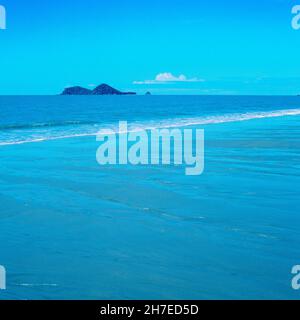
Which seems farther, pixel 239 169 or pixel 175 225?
pixel 239 169

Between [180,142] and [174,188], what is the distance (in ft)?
29.7

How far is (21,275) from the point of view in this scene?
17.8 feet

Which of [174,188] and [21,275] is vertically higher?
[174,188]

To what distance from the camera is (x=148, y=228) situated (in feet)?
23.1

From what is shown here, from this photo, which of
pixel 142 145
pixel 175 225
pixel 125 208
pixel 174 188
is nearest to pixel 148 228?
pixel 175 225

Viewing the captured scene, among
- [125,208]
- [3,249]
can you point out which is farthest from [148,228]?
A: [3,249]

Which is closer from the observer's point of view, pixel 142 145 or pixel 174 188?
pixel 174 188

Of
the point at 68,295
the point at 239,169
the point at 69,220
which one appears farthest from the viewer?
the point at 239,169

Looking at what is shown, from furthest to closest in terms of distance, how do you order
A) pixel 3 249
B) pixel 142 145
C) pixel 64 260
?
pixel 142 145 → pixel 3 249 → pixel 64 260

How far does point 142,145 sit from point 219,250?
39.3 feet
